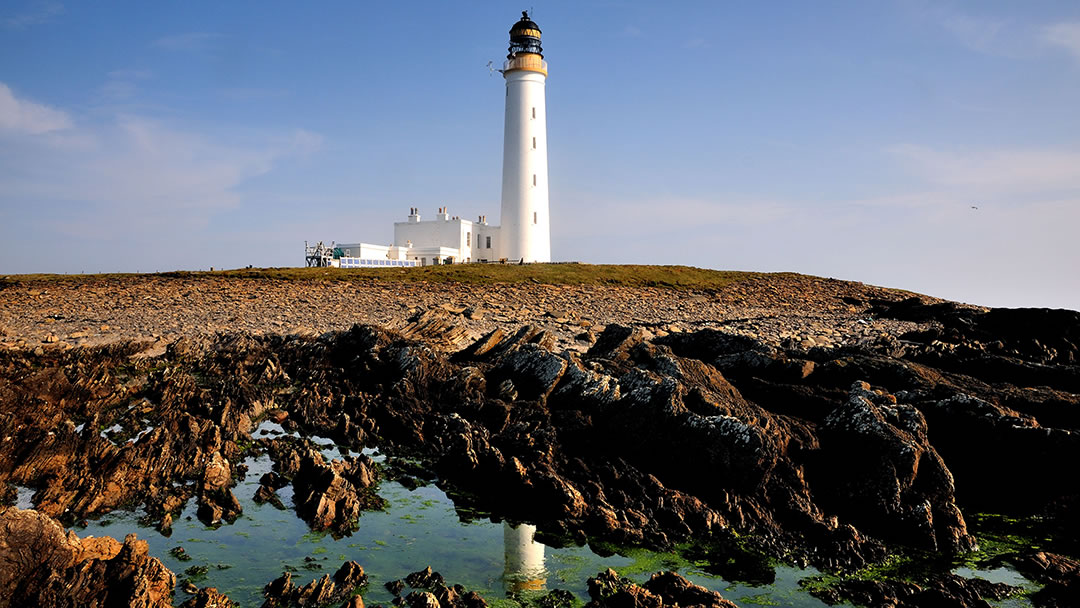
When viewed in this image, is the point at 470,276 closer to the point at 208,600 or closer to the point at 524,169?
the point at 524,169

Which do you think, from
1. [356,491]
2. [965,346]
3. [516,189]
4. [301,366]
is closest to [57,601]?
[356,491]

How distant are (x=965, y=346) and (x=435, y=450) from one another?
1365 cm

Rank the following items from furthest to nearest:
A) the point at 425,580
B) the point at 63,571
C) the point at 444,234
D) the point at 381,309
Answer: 1. the point at 444,234
2. the point at 381,309
3. the point at 425,580
4. the point at 63,571

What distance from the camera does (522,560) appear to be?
942 centimetres

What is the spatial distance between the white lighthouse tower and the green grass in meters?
5.35

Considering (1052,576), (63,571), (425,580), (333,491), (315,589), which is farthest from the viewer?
(333,491)

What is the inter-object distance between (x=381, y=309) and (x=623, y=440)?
19.2m

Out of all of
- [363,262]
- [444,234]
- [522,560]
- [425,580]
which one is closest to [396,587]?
[425,580]

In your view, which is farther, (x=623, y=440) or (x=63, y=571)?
(x=623, y=440)

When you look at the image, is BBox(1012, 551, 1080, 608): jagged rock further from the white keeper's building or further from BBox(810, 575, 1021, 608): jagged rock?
the white keeper's building

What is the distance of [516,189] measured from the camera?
166 ft

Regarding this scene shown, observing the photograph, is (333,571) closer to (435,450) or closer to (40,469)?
(435,450)

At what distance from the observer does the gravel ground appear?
2464 cm

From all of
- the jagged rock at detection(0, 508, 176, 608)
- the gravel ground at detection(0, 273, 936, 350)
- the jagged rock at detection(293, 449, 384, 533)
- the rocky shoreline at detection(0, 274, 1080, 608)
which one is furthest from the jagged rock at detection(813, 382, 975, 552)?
the gravel ground at detection(0, 273, 936, 350)
